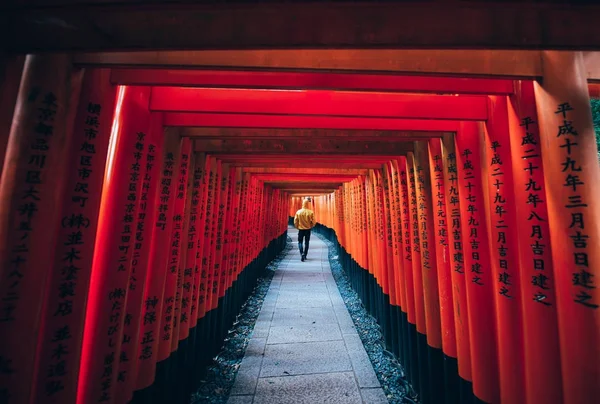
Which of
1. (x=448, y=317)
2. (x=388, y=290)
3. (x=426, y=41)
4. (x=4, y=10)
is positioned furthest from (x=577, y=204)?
(x=388, y=290)

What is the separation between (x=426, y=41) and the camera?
1.26m

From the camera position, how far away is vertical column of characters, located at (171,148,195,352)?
3.18 meters

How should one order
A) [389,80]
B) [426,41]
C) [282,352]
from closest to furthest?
[426,41]
[389,80]
[282,352]

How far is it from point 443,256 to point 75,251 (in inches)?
119

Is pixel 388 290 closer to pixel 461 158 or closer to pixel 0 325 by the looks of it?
pixel 461 158

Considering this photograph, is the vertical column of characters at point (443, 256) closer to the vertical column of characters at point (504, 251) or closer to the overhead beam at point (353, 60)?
the vertical column of characters at point (504, 251)

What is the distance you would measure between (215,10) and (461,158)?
222 centimetres

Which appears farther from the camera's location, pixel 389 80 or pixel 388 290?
pixel 388 290

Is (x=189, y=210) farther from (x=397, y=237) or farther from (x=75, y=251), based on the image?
(x=397, y=237)

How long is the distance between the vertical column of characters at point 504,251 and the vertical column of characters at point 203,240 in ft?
10.6

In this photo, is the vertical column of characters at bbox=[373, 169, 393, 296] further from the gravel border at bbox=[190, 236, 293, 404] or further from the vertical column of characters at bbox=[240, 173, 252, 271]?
the vertical column of characters at bbox=[240, 173, 252, 271]

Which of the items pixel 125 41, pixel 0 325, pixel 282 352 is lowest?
pixel 282 352

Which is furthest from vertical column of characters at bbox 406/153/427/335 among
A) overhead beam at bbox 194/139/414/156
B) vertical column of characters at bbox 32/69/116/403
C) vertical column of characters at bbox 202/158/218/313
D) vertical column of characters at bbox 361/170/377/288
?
vertical column of characters at bbox 32/69/116/403

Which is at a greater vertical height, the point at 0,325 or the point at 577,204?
the point at 577,204
